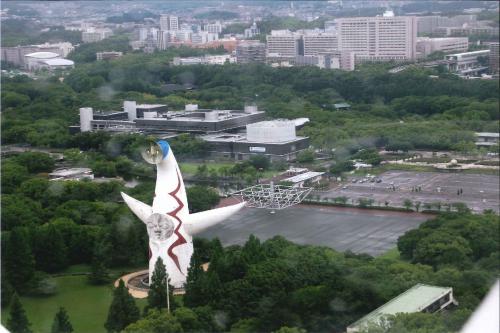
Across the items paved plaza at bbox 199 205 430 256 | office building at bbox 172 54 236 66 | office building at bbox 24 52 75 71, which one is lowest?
paved plaza at bbox 199 205 430 256

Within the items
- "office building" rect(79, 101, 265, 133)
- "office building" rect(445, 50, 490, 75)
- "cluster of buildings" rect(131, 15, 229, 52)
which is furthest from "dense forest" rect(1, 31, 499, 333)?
"cluster of buildings" rect(131, 15, 229, 52)

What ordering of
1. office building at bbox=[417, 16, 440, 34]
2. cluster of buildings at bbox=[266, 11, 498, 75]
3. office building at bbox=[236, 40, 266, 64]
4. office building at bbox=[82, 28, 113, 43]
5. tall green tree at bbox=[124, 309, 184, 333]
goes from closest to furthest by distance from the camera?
1. tall green tree at bbox=[124, 309, 184, 333]
2. office building at bbox=[82, 28, 113, 43]
3. cluster of buildings at bbox=[266, 11, 498, 75]
4. office building at bbox=[236, 40, 266, 64]
5. office building at bbox=[417, 16, 440, 34]

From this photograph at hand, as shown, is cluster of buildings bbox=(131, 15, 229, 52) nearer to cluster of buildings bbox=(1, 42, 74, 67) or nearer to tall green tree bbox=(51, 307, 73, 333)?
cluster of buildings bbox=(1, 42, 74, 67)

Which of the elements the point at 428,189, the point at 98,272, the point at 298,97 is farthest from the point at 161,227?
the point at 298,97

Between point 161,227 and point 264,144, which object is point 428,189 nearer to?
point 264,144

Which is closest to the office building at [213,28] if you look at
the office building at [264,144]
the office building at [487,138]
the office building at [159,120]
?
the office building at [159,120]

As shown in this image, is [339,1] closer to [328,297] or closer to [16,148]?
[16,148]
